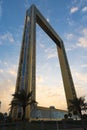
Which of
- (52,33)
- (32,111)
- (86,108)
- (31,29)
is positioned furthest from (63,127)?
(52,33)

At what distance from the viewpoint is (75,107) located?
4775 cm

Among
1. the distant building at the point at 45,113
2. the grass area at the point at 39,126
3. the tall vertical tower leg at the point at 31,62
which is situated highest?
the tall vertical tower leg at the point at 31,62

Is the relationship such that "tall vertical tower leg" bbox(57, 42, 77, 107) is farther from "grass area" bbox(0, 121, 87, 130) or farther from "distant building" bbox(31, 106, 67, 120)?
"grass area" bbox(0, 121, 87, 130)

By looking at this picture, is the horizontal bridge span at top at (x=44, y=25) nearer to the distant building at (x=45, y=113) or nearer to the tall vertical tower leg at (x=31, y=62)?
the tall vertical tower leg at (x=31, y=62)

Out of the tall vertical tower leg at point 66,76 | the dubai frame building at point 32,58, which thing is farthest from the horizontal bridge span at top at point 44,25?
the tall vertical tower leg at point 66,76

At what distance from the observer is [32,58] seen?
50.2 m

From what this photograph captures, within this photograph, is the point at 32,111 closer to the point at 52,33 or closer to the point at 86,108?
the point at 86,108

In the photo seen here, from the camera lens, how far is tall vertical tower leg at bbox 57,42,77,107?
65812mm

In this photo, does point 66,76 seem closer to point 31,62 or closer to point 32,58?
point 32,58

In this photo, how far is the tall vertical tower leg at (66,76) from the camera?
65812mm

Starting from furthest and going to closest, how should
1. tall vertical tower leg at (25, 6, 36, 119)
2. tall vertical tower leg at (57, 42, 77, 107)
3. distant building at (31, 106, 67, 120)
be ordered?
tall vertical tower leg at (57, 42, 77, 107)
distant building at (31, 106, 67, 120)
tall vertical tower leg at (25, 6, 36, 119)

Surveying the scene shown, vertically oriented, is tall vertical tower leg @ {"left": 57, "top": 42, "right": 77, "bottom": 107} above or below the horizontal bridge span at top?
below

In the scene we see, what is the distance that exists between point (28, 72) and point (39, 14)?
26.6m

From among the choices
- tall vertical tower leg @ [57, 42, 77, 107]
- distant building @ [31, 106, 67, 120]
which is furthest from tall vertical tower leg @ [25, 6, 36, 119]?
tall vertical tower leg @ [57, 42, 77, 107]
